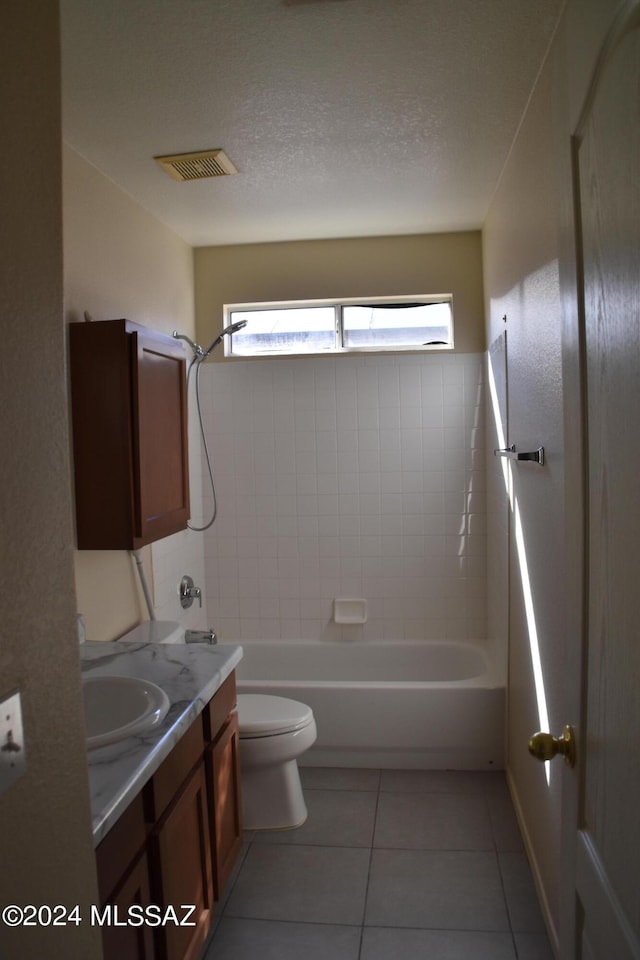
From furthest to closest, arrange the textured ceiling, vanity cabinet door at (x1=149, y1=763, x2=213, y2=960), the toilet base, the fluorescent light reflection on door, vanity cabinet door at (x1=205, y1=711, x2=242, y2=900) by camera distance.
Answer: the toilet base < the fluorescent light reflection on door < vanity cabinet door at (x1=205, y1=711, x2=242, y2=900) < the textured ceiling < vanity cabinet door at (x1=149, y1=763, x2=213, y2=960)

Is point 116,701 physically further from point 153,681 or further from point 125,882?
point 125,882

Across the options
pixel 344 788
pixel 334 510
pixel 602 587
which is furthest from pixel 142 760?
pixel 334 510

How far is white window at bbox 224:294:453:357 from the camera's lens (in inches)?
→ 155

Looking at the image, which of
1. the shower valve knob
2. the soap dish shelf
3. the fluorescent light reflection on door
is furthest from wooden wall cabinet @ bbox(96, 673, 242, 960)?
the soap dish shelf

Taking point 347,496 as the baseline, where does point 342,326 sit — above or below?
above

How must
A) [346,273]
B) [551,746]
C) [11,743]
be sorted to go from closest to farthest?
[11,743], [551,746], [346,273]

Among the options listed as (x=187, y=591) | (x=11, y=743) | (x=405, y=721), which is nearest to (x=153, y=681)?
(x=11, y=743)

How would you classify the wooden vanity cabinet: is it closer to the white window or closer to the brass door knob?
the brass door knob

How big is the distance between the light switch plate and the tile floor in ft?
5.58

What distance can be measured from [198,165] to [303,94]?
2.19 ft

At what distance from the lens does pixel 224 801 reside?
2297 millimetres

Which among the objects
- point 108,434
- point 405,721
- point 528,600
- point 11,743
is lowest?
point 405,721

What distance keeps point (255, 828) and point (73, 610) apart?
7.25ft

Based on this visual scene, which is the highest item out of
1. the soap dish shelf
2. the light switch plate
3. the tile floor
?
the light switch plate
